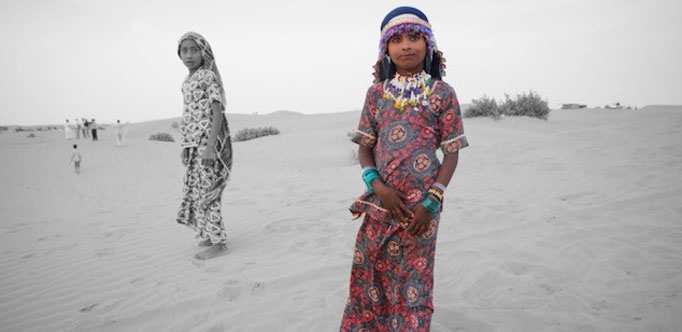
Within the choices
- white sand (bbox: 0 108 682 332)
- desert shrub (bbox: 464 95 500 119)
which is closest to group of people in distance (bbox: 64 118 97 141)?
white sand (bbox: 0 108 682 332)

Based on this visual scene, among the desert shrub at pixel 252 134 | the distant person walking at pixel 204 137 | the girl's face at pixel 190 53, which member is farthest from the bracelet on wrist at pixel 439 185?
the desert shrub at pixel 252 134

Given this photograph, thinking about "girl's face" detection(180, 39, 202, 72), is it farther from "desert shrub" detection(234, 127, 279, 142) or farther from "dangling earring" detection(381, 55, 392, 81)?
"desert shrub" detection(234, 127, 279, 142)

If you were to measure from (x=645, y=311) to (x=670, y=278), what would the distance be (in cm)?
68

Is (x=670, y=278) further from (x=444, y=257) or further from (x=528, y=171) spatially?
(x=528, y=171)

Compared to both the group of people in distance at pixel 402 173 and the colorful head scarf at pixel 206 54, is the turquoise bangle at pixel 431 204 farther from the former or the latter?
the colorful head scarf at pixel 206 54

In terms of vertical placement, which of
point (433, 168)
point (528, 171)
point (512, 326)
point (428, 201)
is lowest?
point (512, 326)

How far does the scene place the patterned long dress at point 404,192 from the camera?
1.79 m

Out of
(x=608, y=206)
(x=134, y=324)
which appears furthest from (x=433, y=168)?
(x=608, y=206)

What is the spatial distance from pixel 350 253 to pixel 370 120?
7.38 ft

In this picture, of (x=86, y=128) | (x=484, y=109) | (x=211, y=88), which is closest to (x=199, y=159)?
(x=211, y=88)

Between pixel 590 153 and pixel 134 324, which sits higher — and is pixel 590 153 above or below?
above

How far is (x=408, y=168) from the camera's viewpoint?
180 centimetres

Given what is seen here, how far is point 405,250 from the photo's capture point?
1836mm

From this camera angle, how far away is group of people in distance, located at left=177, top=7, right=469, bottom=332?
1.77 m
